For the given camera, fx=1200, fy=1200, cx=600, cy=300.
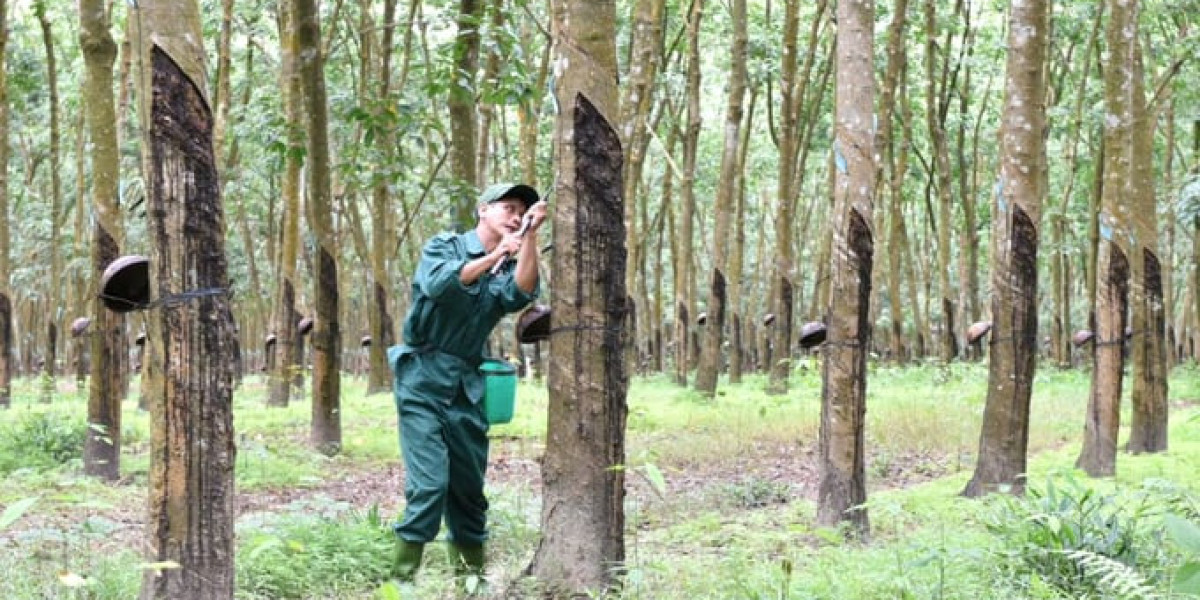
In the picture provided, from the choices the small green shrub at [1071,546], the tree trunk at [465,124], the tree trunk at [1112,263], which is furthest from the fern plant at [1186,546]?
the tree trunk at [465,124]

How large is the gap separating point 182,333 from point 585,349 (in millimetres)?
1533

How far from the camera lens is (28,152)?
3002 cm

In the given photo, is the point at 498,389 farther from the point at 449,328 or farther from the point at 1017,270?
the point at 1017,270

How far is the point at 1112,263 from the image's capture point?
8945 millimetres

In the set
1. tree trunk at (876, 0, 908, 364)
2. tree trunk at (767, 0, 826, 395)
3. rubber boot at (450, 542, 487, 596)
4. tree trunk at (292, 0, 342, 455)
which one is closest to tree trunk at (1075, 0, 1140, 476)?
rubber boot at (450, 542, 487, 596)

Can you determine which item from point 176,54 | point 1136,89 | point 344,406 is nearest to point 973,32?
point 1136,89

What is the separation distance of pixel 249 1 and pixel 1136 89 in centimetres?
1188

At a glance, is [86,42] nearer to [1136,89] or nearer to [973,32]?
[1136,89]

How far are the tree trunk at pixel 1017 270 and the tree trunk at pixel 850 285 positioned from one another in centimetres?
146

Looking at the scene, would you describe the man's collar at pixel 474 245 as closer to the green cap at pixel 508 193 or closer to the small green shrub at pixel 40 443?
the green cap at pixel 508 193

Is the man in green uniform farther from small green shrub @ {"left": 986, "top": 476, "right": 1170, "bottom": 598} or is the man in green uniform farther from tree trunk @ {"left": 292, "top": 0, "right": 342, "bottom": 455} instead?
tree trunk @ {"left": 292, "top": 0, "right": 342, "bottom": 455}

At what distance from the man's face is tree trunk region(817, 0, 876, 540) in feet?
6.45

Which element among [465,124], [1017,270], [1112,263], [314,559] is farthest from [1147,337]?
[314,559]

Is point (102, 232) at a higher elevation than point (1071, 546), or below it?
higher
